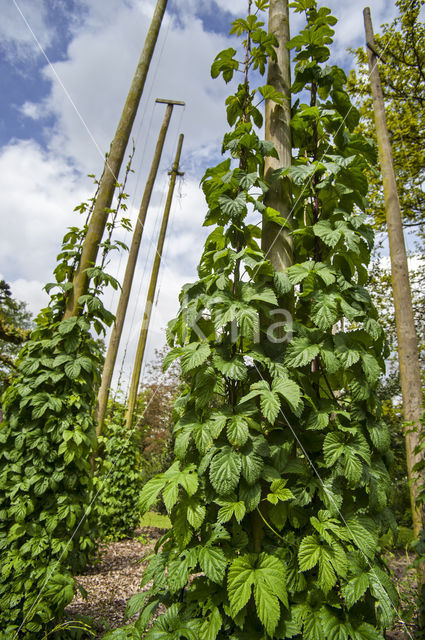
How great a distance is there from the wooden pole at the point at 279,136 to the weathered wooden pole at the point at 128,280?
4.85m

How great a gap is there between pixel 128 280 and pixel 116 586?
549 cm

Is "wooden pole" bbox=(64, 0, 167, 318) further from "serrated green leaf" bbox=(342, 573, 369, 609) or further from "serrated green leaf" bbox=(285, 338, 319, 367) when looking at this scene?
"serrated green leaf" bbox=(342, 573, 369, 609)

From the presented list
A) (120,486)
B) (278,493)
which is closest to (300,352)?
(278,493)

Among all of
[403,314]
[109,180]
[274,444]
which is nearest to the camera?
[274,444]

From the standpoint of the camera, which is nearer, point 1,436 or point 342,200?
point 342,200

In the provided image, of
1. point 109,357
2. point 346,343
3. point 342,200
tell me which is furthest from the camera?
point 109,357

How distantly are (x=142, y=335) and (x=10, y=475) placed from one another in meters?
6.30

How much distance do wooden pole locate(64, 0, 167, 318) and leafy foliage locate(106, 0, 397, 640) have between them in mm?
1472

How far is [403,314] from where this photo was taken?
465 centimetres

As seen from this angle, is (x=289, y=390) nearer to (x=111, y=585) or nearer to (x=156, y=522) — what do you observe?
(x=111, y=585)

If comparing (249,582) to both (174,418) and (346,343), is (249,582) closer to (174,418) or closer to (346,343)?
(174,418)

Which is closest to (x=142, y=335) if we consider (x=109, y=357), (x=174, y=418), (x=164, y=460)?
(x=109, y=357)

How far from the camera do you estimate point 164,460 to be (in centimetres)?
887

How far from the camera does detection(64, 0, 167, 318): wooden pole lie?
9.13 ft
